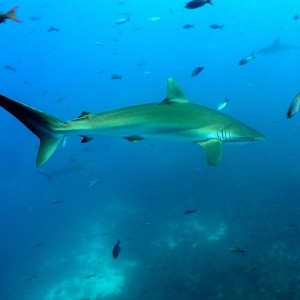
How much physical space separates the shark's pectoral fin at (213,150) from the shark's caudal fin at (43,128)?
6.89ft

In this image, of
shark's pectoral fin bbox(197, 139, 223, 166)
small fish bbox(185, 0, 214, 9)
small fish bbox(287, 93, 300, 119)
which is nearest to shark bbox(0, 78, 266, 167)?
shark's pectoral fin bbox(197, 139, 223, 166)

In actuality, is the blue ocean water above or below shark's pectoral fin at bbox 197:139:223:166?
below

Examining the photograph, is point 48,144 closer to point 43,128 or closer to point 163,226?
point 43,128

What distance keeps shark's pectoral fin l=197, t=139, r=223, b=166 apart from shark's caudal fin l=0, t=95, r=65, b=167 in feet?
6.89

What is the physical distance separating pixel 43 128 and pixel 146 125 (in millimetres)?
1389

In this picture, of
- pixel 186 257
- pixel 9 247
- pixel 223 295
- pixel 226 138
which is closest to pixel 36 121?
pixel 226 138

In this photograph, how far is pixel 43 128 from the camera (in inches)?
169

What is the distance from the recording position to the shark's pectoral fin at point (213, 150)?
4.64 meters

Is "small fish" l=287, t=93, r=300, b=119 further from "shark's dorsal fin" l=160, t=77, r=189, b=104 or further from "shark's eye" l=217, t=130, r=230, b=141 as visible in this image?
"shark's dorsal fin" l=160, t=77, r=189, b=104

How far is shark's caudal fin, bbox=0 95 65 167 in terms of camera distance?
4.09 metres

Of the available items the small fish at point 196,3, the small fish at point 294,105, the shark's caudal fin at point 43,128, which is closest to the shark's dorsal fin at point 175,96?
the shark's caudal fin at point 43,128

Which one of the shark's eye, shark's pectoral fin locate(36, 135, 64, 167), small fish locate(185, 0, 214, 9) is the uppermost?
small fish locate(185, 0, 214, 9)

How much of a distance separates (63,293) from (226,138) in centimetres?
1453

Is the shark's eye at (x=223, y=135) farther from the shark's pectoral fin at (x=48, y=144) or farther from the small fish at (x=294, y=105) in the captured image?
the shark's pectoral fin at (x=48, y=144)
